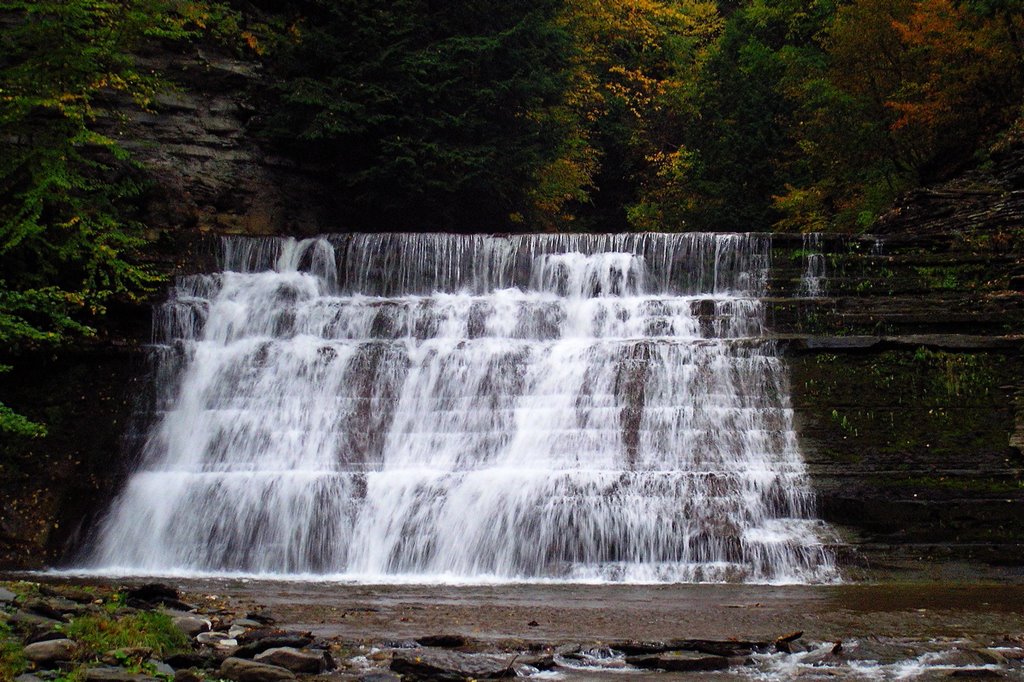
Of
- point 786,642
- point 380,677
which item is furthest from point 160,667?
point 786,642

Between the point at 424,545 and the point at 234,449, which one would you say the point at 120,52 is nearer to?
the point at 234,449

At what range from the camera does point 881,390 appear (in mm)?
12789

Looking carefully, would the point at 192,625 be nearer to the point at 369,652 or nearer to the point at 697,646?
the point at 369,652

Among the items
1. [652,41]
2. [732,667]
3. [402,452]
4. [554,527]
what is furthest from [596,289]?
[652,41]

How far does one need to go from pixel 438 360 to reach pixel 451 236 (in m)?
3.71

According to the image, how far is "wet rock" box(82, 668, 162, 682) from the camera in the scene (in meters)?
4.94

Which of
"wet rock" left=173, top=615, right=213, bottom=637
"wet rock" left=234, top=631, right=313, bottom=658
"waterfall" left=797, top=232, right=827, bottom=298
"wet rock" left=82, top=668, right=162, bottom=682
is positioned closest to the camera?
"wet rock" left=82, top=668, right=162, bottom=682

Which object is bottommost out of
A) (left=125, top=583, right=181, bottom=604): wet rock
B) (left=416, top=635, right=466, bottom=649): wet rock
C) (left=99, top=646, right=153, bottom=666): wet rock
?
(left=99, top=646, right=153, bottom=666): wet rock

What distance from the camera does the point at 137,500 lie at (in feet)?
41.2

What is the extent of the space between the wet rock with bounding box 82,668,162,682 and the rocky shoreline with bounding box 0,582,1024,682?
0.03 feet

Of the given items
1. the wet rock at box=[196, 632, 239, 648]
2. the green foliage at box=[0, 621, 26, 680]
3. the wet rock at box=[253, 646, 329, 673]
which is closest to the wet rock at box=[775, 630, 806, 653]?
the wet rock at box=[253, 646, 329, 673]

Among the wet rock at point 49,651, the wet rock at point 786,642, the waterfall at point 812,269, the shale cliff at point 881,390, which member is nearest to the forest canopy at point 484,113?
the shale cliff at point 881,390

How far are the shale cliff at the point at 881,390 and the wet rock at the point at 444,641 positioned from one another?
572 cm

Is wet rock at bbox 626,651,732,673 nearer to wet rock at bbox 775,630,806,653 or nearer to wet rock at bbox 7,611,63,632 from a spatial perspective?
wet rock at bbox 775,630,806,653
